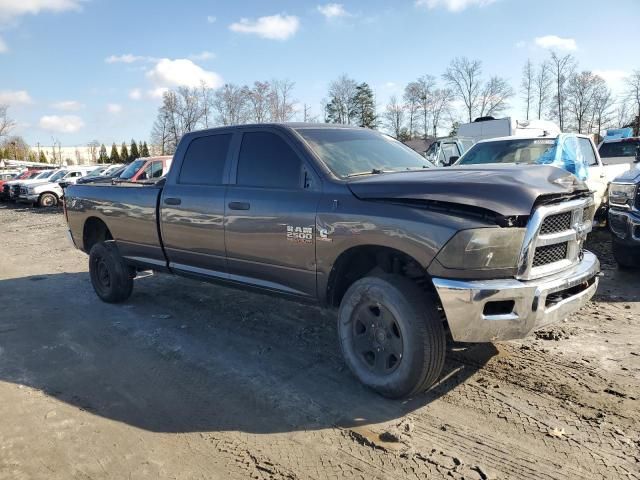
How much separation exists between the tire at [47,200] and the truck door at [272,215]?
22.9 m

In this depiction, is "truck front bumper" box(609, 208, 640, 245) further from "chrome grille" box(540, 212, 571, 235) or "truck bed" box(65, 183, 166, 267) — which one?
"truck bed" box(65, 183, 166, 267)

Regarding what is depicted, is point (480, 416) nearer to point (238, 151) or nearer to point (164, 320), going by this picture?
point (238, 151)

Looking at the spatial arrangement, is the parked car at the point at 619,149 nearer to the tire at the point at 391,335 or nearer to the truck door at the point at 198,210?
the truck door at the point at 198,210

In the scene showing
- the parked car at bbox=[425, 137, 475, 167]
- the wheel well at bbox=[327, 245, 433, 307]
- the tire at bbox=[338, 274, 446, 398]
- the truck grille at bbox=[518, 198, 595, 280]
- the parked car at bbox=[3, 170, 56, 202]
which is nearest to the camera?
the truck grille at bbox=[518, 198, 595, 280]

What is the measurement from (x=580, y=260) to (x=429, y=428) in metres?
1.79

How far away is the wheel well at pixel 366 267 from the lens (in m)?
3.54

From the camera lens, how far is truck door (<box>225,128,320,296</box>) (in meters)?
3.87

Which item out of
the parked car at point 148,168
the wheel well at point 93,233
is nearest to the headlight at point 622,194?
the wheel well at point 93,233

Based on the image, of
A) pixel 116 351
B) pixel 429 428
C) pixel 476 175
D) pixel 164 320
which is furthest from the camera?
pixel 164 320

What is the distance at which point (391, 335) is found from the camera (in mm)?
3391

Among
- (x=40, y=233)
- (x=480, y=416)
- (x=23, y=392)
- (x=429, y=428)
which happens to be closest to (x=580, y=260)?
(x=480, y=416)

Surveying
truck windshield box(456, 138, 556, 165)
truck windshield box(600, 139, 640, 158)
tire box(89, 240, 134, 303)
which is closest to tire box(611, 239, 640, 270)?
truck windshield box(456, 138, 556, 165)

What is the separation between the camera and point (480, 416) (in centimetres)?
317

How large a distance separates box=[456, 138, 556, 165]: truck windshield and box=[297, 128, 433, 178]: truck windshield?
4298mm
